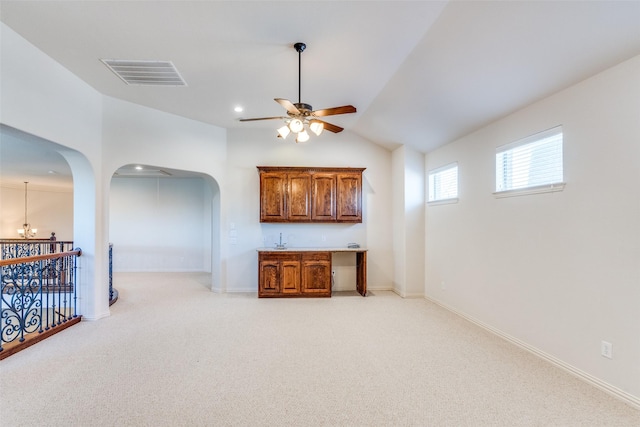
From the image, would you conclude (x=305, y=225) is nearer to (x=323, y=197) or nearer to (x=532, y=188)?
(x=323, y=197)

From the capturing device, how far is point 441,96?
12.7ft

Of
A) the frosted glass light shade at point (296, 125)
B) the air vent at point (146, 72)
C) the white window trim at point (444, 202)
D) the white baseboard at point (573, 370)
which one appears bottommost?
the white baseboard at point (573, 370)

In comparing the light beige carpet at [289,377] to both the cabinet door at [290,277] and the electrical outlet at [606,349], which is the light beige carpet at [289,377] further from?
the cabinet door at [290,277]

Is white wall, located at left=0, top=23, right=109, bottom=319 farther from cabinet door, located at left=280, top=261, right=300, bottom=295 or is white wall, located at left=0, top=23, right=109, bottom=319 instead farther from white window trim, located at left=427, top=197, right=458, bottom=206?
white window trim, located at left=427, top=197, right=458, bottom=206

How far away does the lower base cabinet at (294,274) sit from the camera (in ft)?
18.5

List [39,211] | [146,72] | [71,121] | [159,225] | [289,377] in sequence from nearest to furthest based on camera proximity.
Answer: [289,377] < [146,72] < [71,121] < [159,225] < [39,211]

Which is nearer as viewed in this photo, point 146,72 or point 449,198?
point 146,72

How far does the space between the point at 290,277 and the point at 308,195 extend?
1.62 meters

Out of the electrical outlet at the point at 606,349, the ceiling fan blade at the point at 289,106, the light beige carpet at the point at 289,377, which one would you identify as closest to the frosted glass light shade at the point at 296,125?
the ceiling fan blade at the point at 289,106

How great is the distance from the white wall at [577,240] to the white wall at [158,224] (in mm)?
6959

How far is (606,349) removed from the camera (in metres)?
2.61

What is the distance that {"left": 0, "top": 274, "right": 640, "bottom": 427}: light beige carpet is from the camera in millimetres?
2277

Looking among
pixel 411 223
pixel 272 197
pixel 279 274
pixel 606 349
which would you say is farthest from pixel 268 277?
pixel 606 349

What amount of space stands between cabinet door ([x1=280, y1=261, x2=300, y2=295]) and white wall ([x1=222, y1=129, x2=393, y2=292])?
66cm
